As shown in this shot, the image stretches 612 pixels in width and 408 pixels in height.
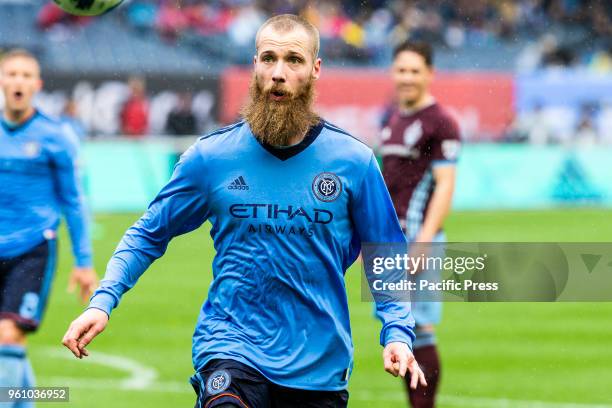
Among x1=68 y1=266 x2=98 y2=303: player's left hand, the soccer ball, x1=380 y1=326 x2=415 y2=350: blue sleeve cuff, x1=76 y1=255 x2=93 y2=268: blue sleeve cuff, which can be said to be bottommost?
x1=380 y1=326 x2=415 y2=350: blue sleeve cuff

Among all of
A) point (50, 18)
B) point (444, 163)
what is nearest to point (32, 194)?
point (444, 163)

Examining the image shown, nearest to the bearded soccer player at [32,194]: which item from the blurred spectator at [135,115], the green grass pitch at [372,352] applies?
the green grass pitch at [372,352]

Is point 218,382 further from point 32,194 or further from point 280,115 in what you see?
point 32,194

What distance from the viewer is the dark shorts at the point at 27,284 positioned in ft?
25.2

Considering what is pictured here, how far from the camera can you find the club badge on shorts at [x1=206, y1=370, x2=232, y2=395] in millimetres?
4602

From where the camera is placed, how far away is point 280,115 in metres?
4.84

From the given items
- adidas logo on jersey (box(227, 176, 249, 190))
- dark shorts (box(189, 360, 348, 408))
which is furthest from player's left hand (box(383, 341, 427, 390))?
adidas logo on jersey (box(227, 176, 249, 190))

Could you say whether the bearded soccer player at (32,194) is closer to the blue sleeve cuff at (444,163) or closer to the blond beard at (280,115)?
the blue sleeve cuff at (444,163)

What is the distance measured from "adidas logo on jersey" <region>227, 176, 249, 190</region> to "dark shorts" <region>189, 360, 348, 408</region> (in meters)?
0.66

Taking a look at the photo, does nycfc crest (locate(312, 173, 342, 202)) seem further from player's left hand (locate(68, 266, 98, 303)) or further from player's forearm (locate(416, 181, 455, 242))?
player's left hand (locate(68, 266, 98, 303))

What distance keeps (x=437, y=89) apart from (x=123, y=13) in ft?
28.8

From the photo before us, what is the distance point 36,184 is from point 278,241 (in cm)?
365

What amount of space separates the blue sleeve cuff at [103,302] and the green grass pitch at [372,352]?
4.60 meters

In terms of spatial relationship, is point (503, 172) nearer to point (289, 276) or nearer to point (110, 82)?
point (110, 82)
